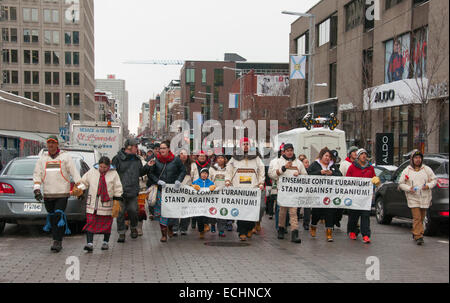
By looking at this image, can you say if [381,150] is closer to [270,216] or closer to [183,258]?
[270,216]

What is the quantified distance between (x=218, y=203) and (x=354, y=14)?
98.0ft

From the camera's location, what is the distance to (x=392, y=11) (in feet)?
101

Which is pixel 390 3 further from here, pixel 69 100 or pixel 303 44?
pixel 69 100

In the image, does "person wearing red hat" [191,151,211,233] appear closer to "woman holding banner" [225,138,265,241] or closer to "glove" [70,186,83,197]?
"woman holding banner" [225,138,265,241]

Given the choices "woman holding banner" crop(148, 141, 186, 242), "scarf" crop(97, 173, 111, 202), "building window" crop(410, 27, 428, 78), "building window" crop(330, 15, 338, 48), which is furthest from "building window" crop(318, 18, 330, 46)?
"scarf" crop(97, 173, 111, 202)

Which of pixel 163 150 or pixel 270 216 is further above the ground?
pixel 163 150

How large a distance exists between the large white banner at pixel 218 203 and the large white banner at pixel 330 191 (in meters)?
0.77

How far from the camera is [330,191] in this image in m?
11.4

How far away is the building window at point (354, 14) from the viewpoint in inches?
1420

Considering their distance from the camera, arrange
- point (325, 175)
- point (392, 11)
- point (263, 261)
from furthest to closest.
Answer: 1. point (392, 11)
2. point (325, 175)
3. point (263, 261)

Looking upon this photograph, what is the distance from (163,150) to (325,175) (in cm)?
336
